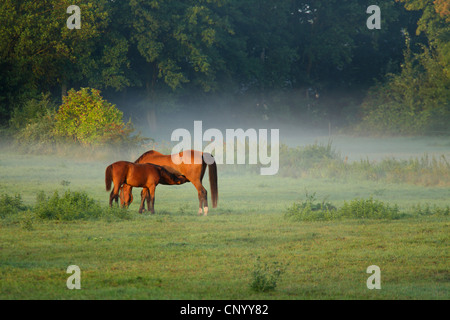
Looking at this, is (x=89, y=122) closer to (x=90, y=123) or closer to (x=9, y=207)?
(x=90, y=123)

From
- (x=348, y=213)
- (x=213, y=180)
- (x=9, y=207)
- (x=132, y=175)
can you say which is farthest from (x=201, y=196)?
(x=9, y=207)

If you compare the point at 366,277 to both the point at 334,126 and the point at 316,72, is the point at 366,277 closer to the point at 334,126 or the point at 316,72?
the point at 334,126

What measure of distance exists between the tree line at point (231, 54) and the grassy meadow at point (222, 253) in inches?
836

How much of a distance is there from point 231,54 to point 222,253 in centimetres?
4188

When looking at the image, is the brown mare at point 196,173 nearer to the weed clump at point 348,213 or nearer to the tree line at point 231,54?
the weed clump at point 348,213

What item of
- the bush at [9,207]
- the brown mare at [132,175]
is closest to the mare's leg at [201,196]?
the brown mare at [132,175]

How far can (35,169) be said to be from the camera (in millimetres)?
22516

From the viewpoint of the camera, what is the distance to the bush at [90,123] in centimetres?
2712

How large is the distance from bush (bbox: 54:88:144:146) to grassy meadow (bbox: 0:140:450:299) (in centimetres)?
1119

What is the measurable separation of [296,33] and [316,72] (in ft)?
12.5

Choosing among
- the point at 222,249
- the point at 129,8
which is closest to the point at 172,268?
the point at 222,249

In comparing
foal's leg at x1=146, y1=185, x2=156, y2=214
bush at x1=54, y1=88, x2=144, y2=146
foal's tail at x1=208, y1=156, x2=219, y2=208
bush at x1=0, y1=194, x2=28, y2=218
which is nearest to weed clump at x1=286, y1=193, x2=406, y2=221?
foal's tail at x1=208, y1=156, x2=219, y2=208

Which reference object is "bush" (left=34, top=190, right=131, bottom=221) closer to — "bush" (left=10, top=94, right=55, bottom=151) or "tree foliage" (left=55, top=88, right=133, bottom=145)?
"tree foliage" (left=55, top=88, right=133, bottom=145)

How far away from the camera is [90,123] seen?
2788cm
